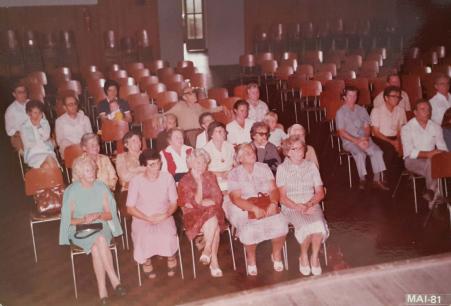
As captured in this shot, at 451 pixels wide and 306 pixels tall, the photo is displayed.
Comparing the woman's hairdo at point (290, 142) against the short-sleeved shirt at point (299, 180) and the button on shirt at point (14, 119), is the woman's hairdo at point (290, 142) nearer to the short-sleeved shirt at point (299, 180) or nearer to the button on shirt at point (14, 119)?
the short-sleeved shirt at point (299, 180)

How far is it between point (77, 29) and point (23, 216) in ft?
25.6

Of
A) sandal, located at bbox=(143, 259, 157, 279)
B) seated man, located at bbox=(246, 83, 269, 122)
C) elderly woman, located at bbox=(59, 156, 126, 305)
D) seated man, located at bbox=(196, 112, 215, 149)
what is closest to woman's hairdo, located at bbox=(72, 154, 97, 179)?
elderly woman, located at bbox=(59, 156, 126, 305)

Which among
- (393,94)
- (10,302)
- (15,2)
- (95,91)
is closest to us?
(10,302)

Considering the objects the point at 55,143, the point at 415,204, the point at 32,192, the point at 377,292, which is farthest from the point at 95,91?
the point at 377,292

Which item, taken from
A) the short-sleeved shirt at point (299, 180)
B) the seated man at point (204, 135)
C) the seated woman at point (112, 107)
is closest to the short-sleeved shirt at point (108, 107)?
the seated woman at point (112, 107)

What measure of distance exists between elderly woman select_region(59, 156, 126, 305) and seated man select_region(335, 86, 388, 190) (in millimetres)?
3183

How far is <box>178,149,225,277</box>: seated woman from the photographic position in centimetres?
507

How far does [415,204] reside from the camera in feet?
20.6

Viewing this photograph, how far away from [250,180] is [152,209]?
88cm

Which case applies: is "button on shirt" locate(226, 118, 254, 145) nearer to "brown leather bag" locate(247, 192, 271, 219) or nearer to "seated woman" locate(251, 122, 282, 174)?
"seated woman" locate(251, 122, 282, 174)

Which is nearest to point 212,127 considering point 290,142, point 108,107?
point 290,142

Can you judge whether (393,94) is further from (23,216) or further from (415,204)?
(23,216)

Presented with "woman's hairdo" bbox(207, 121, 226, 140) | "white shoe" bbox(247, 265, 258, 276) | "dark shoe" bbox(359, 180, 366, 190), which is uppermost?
"woman's hairdo" bbox(207, 121, 226, 140)

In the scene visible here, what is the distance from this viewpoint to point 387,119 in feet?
23.2
